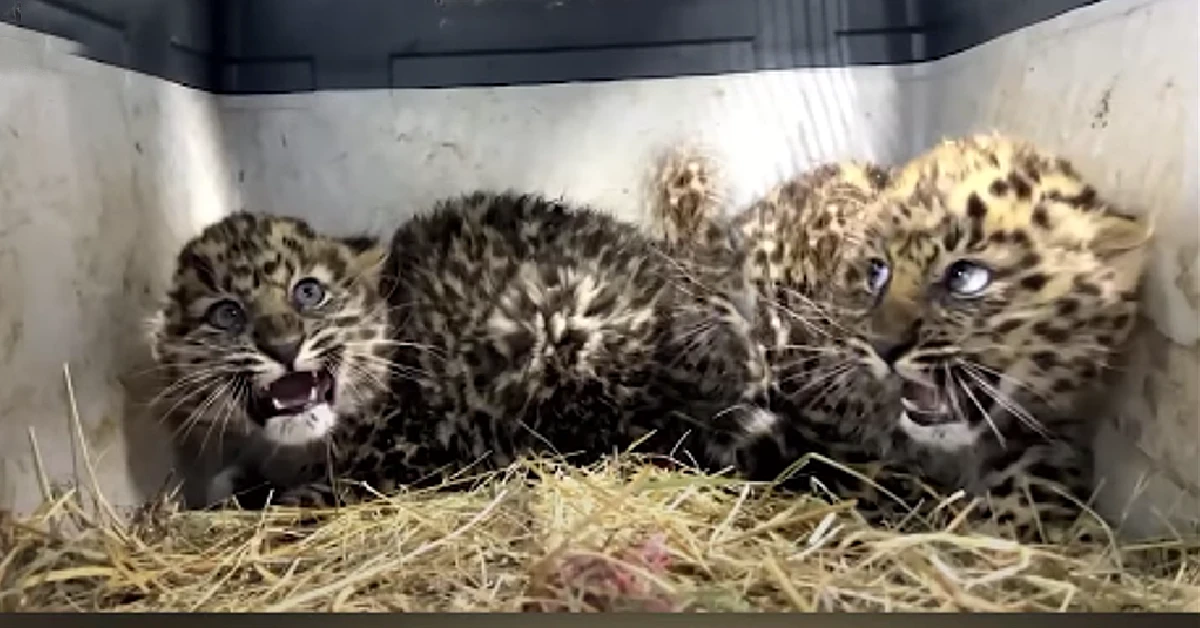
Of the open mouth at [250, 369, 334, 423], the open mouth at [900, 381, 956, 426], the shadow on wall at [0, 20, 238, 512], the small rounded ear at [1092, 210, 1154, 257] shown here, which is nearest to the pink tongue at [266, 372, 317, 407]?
the open mouth at [250, 369, 334, 423]

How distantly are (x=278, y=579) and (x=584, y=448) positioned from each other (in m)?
0.36

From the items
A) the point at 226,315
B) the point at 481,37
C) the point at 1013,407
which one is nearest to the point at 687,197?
the point at 481,37

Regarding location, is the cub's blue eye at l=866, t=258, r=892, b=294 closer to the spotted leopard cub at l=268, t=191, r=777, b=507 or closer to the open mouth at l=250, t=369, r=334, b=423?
the spotted leopard cub at l=268, t=191, r=777, b=507

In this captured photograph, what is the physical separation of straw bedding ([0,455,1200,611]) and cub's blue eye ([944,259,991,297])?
0.74 ft

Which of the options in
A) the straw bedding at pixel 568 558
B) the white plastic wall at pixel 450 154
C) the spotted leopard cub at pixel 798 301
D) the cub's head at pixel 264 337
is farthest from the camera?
the cub's head at pixel 264 337

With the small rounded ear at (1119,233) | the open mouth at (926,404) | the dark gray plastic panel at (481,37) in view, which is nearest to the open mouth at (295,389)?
the dark gray plastic panel at (481,37)

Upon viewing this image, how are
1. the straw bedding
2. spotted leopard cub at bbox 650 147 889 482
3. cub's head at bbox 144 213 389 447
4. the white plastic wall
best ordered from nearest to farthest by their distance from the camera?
1. the straw bedding
2. the white plastic wall
3. spotted leopard cub at bbox 650 147 889 482
4. cub's head at bbox 144 213 389 447

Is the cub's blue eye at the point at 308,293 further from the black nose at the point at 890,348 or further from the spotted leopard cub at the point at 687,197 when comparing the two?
the black nose at the point at 890,348

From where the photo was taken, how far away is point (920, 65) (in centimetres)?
138

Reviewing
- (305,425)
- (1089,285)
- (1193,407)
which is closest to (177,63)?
(305,425)

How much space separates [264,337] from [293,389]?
0.07m

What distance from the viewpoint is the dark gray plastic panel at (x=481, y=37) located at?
54.9 inches

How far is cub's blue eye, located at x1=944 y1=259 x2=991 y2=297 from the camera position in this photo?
4.23 ft

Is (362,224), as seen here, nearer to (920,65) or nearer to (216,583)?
(216,583)
